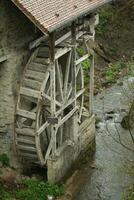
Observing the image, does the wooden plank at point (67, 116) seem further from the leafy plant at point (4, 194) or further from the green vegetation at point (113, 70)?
the green vegetation at point (113, 70)

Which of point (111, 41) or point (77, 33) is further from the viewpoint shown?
point (111, 41)

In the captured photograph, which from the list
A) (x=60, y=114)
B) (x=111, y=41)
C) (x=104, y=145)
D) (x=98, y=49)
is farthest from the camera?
(x=111, y=41)

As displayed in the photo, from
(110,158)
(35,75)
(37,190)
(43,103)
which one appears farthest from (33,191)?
(110,158)

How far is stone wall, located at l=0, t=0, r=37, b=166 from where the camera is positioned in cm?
1417

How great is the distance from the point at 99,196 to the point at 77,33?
477 cm

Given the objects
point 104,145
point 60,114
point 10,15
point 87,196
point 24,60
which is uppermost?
point 10,15

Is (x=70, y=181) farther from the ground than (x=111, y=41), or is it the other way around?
(x=111, y=41)

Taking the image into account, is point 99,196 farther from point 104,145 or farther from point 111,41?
point 111,41

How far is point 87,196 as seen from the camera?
16.3 m

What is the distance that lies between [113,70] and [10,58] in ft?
40.0

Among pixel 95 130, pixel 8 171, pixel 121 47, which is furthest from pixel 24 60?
pixel 121 47

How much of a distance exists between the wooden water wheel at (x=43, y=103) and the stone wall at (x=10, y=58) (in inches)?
7.5

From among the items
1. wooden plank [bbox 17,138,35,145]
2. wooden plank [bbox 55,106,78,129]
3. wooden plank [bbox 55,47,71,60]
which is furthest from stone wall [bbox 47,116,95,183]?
wooden plank [bbox 55,47,71,60]

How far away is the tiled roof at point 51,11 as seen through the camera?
515 inches
